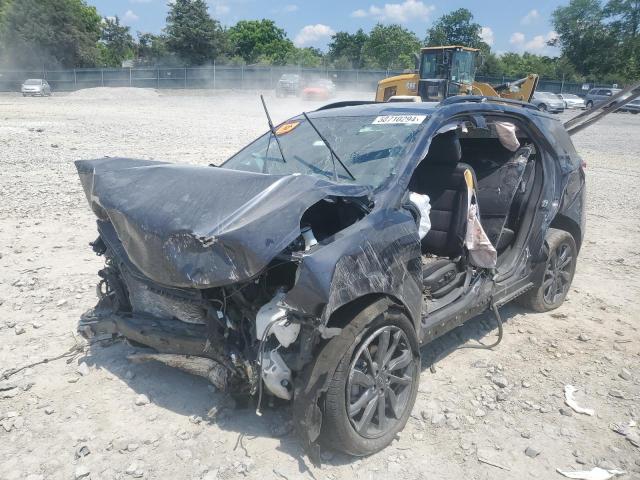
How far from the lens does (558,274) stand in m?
4.89

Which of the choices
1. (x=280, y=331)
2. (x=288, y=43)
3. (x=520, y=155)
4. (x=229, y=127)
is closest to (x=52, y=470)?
(x=280, y=331)

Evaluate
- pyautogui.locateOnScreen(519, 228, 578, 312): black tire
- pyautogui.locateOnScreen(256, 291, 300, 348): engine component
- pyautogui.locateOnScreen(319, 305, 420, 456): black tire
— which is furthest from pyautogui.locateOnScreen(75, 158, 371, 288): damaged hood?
pyautogui.locateOnScreen(519, 228, 578, 312): black tire

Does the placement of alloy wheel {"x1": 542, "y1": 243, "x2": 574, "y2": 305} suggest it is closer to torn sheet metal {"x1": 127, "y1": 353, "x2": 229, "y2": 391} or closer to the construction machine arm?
the construction machine arm

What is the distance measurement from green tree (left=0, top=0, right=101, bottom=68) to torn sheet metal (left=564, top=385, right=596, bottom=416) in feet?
190

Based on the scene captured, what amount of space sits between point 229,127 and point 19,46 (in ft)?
138

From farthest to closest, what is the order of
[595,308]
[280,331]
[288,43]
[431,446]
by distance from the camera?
[288,43], [595,308], [431,446], [280,331]

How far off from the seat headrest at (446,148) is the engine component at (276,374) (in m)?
2.06

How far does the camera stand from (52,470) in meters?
2.80

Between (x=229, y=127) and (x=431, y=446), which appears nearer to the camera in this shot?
(x=431, y=446)

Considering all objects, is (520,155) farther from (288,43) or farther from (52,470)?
(288,43)

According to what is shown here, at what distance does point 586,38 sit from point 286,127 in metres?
69.6

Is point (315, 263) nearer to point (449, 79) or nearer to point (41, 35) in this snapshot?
point (449, 79)

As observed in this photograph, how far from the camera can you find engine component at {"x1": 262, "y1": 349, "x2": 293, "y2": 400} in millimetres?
2727

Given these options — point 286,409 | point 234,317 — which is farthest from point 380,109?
point 286,409
